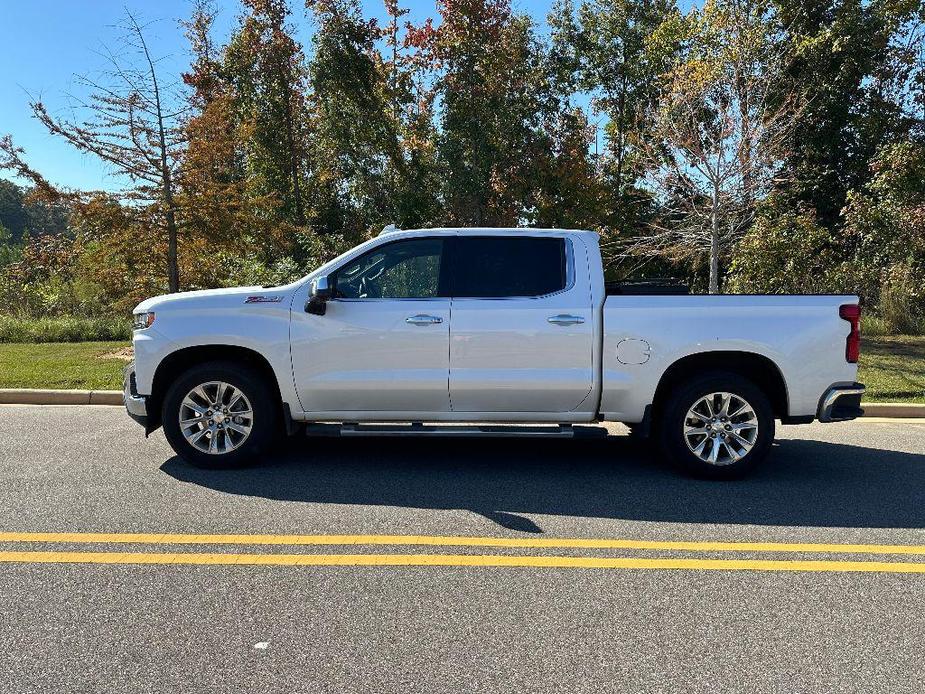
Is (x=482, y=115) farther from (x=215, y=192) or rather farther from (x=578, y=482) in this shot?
(x=578, y=482)

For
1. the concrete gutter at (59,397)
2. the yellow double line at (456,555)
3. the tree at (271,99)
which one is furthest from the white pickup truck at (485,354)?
the tree at (271,99)

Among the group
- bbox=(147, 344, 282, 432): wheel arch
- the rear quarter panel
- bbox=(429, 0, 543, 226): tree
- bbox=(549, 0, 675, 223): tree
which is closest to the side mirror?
bbox=(147, 344, 282, 432): wheel arch

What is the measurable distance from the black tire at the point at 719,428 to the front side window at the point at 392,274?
215 centimetres

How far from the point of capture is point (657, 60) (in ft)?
64.5

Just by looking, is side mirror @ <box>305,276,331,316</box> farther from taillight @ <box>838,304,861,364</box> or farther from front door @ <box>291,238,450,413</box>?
taillight @ <box>838,304,861,364</box>

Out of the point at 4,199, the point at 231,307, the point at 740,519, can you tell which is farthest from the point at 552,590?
the point at 4,199

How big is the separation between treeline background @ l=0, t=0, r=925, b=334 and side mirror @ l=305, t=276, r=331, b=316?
7595mm

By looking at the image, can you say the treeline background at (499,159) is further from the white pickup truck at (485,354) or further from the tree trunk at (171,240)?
the white pickup truck at (485,354)

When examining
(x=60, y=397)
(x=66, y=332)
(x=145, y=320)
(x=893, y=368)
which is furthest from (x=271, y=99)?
(x=893, y=368)

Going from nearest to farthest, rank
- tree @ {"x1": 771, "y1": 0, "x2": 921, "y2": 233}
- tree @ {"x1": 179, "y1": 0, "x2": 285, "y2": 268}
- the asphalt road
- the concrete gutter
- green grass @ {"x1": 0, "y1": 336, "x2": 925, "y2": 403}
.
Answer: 1. the asphalt road
2. the concrete gutter
3. green grass @ {"x1": 0, "y1": 336, "x2": 925, "y2": 403}
4. tree @ {"x1": 179, "y1": 0, "x2": 285, "y2": 268}
5. tree @ {"x1": 771, "y1": 0, "x2": 921, "y2": 233}

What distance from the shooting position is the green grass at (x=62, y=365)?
9484 millimetres

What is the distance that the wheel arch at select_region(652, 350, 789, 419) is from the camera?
5621 mm

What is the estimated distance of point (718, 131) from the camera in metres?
13.9

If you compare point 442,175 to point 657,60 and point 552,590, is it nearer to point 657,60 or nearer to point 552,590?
point 657,60
